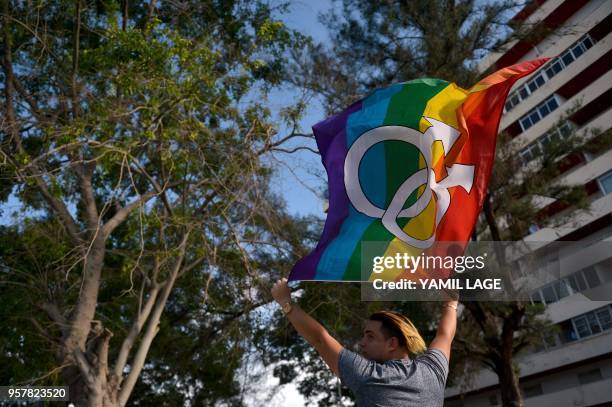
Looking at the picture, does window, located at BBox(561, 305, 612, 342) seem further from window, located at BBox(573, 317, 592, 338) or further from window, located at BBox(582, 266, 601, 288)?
window, located at BBox(582, 266, 601, 288)

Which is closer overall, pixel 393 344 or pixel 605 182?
pixel 393 344

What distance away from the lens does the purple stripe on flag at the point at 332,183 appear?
3.66m

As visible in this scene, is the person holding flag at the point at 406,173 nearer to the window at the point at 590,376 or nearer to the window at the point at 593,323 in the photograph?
the window at the point at 593,323

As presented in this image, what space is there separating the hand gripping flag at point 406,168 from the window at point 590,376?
1223 inches

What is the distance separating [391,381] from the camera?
225cm

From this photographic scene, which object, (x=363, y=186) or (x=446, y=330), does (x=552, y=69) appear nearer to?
(x=363, y=186)

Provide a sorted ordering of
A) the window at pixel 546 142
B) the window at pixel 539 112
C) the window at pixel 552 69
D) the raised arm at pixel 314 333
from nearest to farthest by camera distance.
→ the raised arm at pixel 314 333
the window at pixel 546 142
the window at pixel 552 69
the window at pixel 539 112

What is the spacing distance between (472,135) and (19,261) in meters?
9.61

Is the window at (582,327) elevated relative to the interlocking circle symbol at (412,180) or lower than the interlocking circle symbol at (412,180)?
elevated

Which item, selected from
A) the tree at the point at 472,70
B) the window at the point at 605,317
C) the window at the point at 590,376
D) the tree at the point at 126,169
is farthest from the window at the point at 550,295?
the tree at the point at 126,169

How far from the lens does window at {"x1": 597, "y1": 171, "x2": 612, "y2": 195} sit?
29.0 meters

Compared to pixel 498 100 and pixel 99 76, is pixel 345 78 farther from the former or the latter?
pixel 498 100
